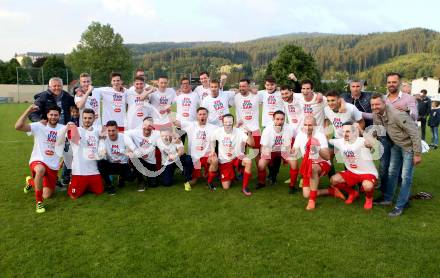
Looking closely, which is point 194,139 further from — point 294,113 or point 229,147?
point 294,113

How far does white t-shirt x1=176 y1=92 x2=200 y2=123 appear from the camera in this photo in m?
8.31

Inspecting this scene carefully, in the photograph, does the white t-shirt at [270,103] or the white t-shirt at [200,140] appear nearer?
the white t-shirt at [200,140]

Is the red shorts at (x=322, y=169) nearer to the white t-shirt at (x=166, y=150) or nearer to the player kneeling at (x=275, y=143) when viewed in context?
the player kneeling at (x=275, y=143)

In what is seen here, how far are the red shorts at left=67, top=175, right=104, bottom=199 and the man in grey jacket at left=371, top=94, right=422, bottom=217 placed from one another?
17.0 ft

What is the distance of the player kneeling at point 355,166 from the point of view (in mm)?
5926

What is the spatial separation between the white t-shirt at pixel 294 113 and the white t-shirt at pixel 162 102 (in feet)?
9.25

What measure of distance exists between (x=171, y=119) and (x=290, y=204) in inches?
145

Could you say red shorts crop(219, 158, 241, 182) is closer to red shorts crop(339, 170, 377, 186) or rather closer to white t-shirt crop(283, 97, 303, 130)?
white t-shirt crop(283, 97, 303, 130)

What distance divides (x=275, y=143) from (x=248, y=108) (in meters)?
A: 1.20

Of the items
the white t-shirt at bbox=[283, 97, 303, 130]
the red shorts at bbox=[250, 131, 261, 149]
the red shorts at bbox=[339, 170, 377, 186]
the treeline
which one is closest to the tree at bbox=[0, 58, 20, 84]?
the red shorts at bbox=[250, 131, 261, 149]

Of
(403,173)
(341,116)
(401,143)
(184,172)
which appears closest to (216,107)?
(184,172)

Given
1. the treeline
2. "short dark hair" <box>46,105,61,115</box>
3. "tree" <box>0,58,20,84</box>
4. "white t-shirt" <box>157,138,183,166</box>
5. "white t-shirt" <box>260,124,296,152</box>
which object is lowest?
"white t-shirt" <box>157,138,183,166</box>

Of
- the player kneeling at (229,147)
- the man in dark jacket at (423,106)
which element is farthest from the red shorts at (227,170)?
the man in dark jacket at (423,106)

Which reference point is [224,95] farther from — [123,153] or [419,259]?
[419,259]
